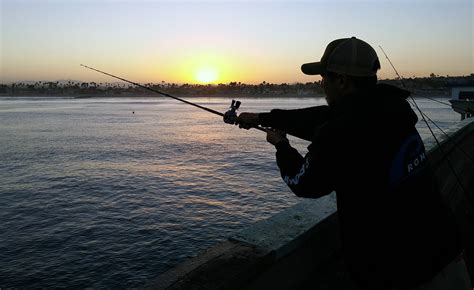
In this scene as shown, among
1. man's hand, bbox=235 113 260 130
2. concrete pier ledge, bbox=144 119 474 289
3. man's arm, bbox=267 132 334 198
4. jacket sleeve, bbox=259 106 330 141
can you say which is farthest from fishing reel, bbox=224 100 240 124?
man's arm, bbox=267 132 334 198

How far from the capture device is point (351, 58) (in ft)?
7.31

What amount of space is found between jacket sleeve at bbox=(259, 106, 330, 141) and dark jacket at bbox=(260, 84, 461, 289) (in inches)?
39.8

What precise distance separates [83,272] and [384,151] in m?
8.56

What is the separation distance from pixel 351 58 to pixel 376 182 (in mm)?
729

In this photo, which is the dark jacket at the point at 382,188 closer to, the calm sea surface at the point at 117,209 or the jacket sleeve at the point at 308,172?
the jacket sleeve at the point at 308,172

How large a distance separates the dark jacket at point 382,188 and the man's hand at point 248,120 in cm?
146

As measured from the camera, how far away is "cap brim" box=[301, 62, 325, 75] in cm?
242

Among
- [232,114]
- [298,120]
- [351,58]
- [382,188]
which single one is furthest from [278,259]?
[351,58]

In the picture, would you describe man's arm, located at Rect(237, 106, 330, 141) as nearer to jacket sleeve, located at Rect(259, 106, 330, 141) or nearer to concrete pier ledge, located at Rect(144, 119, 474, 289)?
jacket sleeve, located at Rect(259, 106, 330, 141)

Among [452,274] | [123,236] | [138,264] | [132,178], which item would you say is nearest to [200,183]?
[132,178]

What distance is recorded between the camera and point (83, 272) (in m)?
8.84

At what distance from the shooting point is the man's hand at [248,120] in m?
3.66

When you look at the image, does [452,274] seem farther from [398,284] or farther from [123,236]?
[123,236]

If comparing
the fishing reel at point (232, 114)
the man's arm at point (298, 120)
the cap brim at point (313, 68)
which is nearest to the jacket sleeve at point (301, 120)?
the man's arm at point (298, 120)
